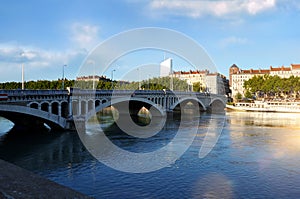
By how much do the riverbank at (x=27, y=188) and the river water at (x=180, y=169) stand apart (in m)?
5.45

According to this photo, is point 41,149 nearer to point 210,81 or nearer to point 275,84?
point 275,84

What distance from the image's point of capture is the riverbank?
8070 millimetres

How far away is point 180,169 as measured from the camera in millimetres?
19750

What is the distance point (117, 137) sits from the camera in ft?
108

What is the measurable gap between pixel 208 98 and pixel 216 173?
71.6 metres

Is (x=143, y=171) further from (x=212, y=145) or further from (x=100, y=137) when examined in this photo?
(x=100, y=137)

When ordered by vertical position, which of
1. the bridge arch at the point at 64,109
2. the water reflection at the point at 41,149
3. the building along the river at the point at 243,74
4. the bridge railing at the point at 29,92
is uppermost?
the building along the river at the point at 243,74

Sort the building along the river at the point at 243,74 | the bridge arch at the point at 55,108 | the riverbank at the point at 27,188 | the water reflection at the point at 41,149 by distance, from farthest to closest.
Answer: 1. the building along the river at the point at 243,74
2. the bridge arch at the point at 55,108
3. the water reflection at the point at 41,149
4. the riverbank at the point at 27,188

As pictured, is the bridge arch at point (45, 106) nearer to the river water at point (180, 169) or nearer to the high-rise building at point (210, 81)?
the river water at point (180, 169)

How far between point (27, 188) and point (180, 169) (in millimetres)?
12495

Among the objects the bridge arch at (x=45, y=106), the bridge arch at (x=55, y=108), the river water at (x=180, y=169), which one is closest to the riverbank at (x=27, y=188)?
the river water at (x=180, y=169)

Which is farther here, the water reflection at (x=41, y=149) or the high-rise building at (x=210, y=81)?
the high-rise building at (x=210, y=81)

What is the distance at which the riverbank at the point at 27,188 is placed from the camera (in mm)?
8070

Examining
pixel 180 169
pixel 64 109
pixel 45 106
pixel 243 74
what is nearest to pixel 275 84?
pixel 243 74
